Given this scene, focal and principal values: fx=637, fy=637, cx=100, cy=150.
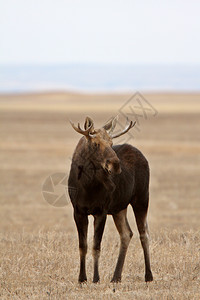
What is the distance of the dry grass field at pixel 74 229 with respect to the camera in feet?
20.7

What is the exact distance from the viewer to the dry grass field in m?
6.32

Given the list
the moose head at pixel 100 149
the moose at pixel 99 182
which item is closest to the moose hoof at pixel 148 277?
the moose at pixel 99 182

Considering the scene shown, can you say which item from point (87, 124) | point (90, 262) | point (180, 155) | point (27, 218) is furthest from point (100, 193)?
point (180, 155)

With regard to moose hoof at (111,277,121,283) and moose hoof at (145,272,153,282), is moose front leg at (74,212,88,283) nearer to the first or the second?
moose hoof at (111,277,121,283)

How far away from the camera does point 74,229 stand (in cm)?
1568

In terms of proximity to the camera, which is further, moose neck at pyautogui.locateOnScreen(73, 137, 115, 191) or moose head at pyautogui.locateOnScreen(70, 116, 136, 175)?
moose neck at pyautogui.locateOnScreen(73, 137, 115, 191)

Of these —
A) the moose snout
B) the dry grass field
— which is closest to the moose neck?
the moose snout

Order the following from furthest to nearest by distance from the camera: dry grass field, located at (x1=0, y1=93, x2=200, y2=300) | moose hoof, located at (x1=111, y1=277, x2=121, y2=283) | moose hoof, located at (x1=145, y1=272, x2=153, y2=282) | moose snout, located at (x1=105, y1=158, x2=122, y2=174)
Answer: moose hoof, located at (x1=145, y1=272, x2=153, y2=282)
moose hoof, located at (x1=111, y1=277, x2=121, y2=283)
dry grass field, located at (x1=0, y1=93, x2=200, y2=300)
moose snout, located at (x1=105, y1=158, x2=122, y2=174)

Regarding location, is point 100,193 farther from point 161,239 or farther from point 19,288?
point 161,239

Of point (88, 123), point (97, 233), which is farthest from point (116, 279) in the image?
point (88, 123)

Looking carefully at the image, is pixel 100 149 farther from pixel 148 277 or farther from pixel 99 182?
pixel 148 277

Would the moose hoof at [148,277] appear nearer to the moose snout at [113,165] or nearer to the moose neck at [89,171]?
the moose neck at [89,171]

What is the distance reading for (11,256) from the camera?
793cm

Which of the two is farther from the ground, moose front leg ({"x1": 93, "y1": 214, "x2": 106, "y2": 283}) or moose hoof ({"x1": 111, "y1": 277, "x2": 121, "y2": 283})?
moose front leg ({"x1": 93, "y1": 214, "x2": 106, "y2": 283})
